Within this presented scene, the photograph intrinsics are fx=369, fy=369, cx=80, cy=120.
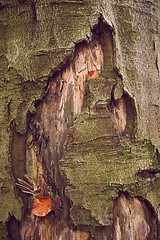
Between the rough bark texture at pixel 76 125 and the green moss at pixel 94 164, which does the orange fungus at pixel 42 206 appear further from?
the green moss at pixel 94 164

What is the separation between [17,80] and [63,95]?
0.77 ft

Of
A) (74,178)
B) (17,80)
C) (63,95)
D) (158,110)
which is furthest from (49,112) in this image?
(158,110)

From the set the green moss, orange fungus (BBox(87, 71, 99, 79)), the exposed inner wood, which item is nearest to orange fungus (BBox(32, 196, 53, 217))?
the exposed inner wood

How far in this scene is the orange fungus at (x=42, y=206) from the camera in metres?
1.74

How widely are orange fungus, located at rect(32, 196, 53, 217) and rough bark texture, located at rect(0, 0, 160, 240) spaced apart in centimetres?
2

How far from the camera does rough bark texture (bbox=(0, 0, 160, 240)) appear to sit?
5.47ft

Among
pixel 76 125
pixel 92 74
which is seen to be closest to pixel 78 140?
pixel 76 125

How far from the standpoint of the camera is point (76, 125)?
167 centimetres

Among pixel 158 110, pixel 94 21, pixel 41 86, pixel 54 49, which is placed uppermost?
pixel 94 21

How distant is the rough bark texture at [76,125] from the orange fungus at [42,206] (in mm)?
25

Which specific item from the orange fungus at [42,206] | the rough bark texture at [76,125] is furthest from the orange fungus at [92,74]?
the orange fungus at [42,206]

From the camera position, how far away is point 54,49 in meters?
1.72

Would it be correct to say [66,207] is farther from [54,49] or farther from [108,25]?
[108,25]

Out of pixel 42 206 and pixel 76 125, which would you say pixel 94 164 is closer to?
pixel 76 125
